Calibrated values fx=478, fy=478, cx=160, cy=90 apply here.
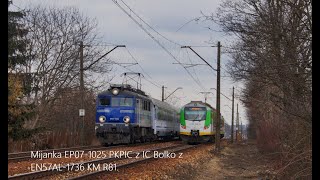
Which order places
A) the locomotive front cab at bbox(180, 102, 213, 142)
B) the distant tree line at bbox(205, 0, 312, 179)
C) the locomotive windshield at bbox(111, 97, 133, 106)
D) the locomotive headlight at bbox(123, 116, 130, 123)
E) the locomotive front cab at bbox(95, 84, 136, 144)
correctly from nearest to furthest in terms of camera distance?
1. the distant tree line at bbox(205, 0, 312, 179)
2. the locomotive front cab at bbox(95, 84, 136, 144)
3. the locomotive headlight at bbox(123, 116, 130, 123)
4. the locomotive windshield at bbox(111, 97, 133, 106)
5. the locomotive front cab at bbox(180, 102, 213, 142)

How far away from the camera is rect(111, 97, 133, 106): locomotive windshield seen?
29959 millimetres

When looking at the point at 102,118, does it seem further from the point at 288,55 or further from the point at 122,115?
the point at 288,55

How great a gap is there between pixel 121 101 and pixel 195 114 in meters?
7.80

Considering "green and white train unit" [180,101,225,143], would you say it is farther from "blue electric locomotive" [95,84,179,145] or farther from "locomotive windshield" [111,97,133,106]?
"locomotive windshield" [111,97,133,106]

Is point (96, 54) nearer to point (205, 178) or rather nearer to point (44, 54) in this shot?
point (44, 54)

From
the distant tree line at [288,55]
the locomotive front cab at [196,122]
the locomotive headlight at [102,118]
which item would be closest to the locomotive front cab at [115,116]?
the locomotive headlight at [102,118]

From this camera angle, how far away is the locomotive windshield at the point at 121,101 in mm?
29959

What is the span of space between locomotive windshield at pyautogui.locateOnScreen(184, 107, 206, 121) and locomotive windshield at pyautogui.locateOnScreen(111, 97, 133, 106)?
7435 mm

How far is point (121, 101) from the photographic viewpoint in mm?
30141

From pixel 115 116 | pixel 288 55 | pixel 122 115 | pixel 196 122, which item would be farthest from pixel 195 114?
pixel 288 55

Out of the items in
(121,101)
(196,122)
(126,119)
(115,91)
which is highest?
(115,91)

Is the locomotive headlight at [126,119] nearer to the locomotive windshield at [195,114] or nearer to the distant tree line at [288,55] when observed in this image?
the locomotive windshield at [195,114]

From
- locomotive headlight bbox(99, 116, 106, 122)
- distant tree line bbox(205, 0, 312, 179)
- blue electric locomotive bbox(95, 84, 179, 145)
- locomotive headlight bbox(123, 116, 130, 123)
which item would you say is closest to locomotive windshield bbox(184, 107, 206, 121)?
blue electric locomotive bbox(95, 84, 179, 145)
